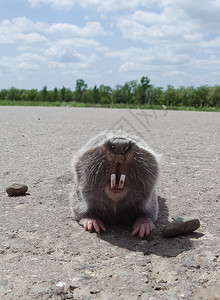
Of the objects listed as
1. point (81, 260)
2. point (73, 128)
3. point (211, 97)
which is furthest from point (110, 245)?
point (211, 97)

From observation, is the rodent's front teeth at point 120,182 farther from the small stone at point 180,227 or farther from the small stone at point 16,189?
the small stone at point 16,189

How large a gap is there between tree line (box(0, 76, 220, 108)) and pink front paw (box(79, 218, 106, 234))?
2646cm

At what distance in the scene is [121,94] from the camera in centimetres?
5862

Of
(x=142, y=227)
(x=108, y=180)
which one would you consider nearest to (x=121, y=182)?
(x=108, y=180)

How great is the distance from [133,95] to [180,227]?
47.8 meters

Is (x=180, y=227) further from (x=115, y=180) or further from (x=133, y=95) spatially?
(x=133, y=95)

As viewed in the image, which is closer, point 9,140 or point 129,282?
point 129,282

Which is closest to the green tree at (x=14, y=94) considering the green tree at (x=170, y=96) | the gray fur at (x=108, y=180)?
the green tree at (x=170, y=96)

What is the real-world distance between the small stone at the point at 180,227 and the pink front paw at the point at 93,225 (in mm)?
540

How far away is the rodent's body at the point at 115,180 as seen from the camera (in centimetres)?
307

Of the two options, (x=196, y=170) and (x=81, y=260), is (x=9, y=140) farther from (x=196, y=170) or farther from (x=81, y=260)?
(x=81, y=260)

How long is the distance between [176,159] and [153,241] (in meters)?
3.68

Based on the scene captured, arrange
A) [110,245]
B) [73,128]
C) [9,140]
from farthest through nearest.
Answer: [73,128] < [9,140] < [110,245]

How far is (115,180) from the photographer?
10.4 feet
